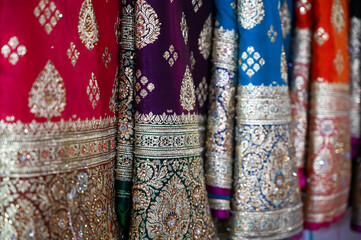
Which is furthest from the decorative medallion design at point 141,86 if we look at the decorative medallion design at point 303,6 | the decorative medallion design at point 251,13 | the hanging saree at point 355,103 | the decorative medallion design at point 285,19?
the hanging saree at point 355,103

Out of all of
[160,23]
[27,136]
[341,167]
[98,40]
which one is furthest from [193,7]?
[341,167]

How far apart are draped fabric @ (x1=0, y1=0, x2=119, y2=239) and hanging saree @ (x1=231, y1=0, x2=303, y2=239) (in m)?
0.36

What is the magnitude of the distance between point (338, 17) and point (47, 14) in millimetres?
916

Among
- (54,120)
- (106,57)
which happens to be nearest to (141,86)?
(106,57)

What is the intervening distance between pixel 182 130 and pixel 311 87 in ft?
1.85

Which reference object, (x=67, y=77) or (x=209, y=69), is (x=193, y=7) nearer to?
(x=209, y=69)

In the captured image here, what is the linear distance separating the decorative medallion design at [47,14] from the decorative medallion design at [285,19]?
664 millimetres

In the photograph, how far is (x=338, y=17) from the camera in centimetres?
114

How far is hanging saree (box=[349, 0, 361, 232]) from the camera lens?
1272 mm

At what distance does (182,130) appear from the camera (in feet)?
2.42

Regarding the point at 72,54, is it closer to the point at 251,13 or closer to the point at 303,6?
the point at 251,13

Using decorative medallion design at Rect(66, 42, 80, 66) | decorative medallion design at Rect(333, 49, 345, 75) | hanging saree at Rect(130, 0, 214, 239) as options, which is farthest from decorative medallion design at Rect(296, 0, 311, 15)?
decorative medallion design at Rect(66, 42, 80, 66)

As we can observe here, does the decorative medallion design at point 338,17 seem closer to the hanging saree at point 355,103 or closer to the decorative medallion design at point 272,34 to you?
the hanging saree at point 355,103

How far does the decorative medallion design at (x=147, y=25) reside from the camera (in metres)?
0.70
